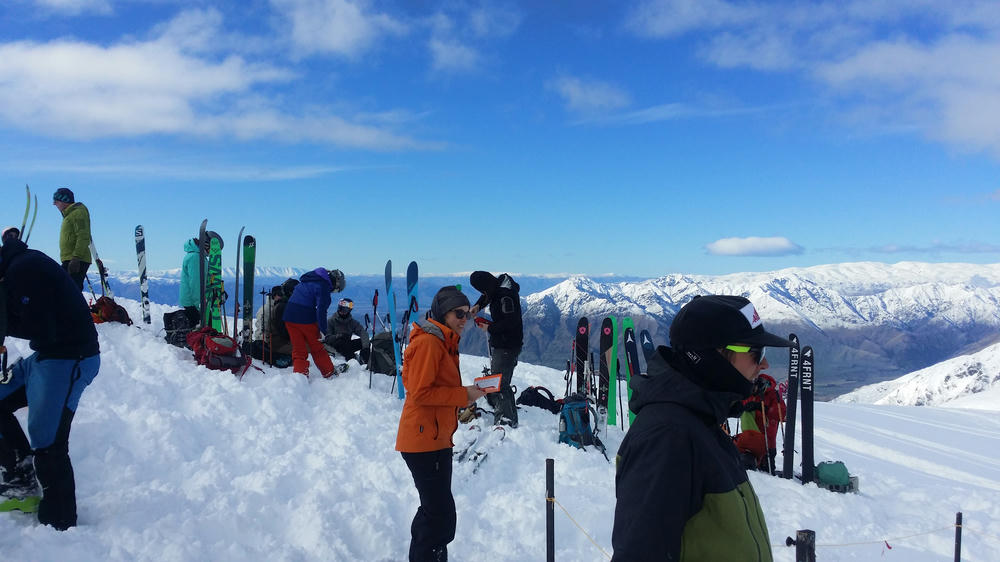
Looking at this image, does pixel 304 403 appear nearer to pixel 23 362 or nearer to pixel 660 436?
pixel 23 362

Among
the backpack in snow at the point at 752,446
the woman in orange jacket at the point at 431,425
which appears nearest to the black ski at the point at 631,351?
the backpack in snow at the point at 752,446

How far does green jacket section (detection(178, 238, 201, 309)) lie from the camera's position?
984 centimetres

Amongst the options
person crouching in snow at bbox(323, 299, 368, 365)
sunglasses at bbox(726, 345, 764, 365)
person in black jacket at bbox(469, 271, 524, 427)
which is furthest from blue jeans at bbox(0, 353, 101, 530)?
person crouching in snow at bbox(323, 299, 368, 365)

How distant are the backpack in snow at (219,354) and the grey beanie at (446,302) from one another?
17.5ft

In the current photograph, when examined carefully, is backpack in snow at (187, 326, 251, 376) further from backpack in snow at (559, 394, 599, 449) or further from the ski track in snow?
backpack in snow at (559, 394, 599, 449)

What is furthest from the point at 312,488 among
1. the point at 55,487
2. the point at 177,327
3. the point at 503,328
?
the point at 177,327

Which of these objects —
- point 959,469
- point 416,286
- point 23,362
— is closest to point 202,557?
point 23,362

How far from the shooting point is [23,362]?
12.3 ft

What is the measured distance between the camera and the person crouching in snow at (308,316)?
830cm

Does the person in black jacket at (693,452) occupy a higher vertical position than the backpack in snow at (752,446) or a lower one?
higher

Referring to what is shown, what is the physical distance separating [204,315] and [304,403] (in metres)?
3.56

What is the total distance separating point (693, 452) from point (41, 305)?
13.4 feet

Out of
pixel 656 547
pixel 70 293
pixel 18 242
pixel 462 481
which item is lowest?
pixel 462 481

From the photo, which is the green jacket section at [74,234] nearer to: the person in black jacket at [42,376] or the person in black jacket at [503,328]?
the person in black jacket at [42,376]
